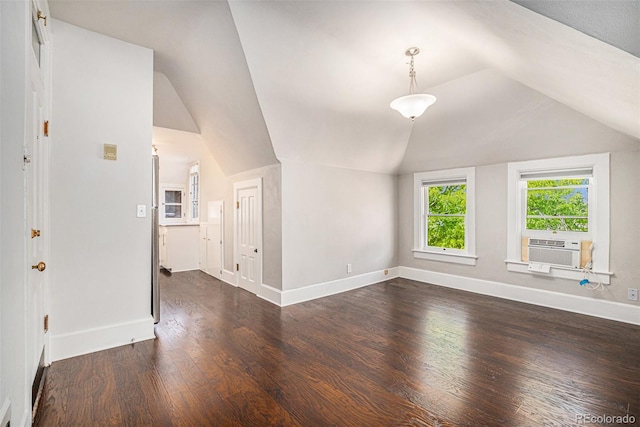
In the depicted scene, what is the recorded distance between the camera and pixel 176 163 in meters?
7.44

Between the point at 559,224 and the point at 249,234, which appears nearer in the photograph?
the point at 559,224

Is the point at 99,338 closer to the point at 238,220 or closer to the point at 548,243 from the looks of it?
the point at 238,220

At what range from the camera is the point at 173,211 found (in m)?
7.95

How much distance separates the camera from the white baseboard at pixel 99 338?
101 inches

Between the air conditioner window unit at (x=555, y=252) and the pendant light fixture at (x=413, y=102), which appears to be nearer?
the pendant light fixture at (x=413, y=102)

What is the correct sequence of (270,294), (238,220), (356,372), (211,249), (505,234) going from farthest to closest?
(211,249) → (238,220) → (505,234) → (270,294) → (356,372)

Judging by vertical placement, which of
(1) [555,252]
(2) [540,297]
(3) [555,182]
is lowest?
(2) [540,297]

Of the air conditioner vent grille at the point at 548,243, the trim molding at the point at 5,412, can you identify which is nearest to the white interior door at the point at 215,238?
the trim molding at the point at 5,412

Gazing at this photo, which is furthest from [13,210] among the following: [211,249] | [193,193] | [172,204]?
[172,204]

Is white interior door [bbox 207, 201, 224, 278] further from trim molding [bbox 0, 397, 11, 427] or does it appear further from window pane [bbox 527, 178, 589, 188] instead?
window pane [bbox 527, 178, 589, 188]

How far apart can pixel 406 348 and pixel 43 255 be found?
3260 millimetres

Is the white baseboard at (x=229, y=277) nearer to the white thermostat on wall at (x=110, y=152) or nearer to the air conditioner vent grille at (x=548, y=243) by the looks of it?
the white thermostat on wall at (x=110, y=152)

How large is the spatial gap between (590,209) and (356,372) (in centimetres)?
375

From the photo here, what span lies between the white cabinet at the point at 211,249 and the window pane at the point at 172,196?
195 cm
